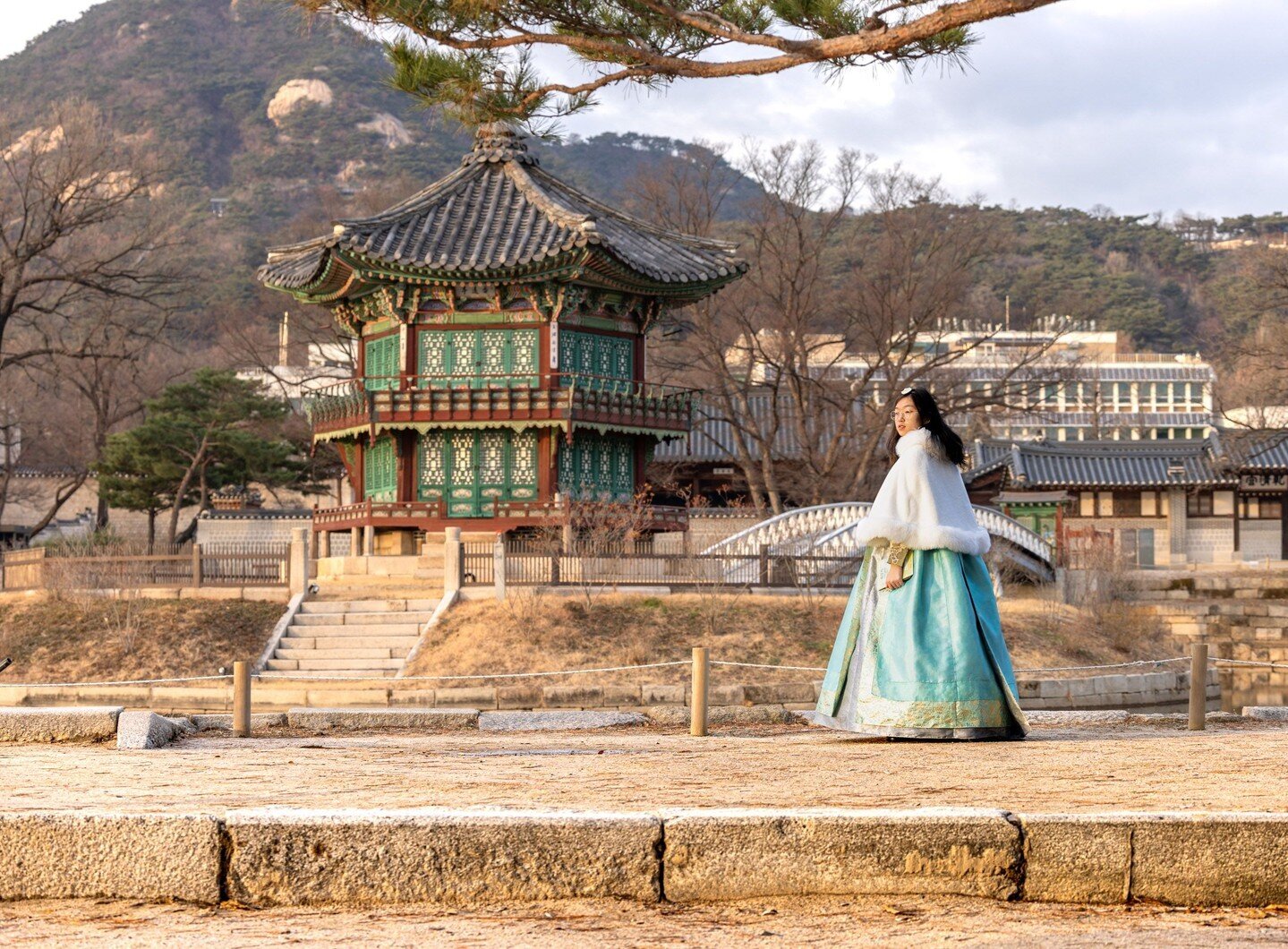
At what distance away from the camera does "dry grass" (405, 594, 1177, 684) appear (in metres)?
23.3

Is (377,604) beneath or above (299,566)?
beneath

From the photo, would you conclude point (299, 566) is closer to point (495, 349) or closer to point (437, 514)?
point (437, 514)

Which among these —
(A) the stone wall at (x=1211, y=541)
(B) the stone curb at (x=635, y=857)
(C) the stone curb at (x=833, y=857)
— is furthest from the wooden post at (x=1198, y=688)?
(A) the stone wall at (x=1211, y=541)

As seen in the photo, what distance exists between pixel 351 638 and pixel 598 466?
8.40 meters

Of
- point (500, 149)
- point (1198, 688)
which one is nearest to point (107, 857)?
point (1198, 688)

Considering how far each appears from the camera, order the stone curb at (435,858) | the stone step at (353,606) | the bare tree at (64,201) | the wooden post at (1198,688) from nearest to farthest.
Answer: the stone curb at (435,858) → the wooden post at (1198,688) → the stone step at (353,606) → the bare tree at (64,201)

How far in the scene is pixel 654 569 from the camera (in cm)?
2616

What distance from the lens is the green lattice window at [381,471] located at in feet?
105

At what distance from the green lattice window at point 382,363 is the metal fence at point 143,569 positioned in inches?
192

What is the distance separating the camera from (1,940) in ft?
16.3

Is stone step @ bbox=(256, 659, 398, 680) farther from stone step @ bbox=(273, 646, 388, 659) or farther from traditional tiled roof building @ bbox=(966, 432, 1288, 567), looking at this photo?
traditional tiled roof building @ bbox=(966, 432, 1288, 567)

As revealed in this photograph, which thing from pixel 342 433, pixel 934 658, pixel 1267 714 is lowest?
pixel 1267 714

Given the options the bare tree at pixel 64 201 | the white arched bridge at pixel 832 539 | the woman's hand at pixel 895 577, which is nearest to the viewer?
the woman's hand at pixel 895 577

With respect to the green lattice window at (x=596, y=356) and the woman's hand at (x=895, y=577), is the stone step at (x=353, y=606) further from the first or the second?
the woman's hand at (x=895, y=577)
